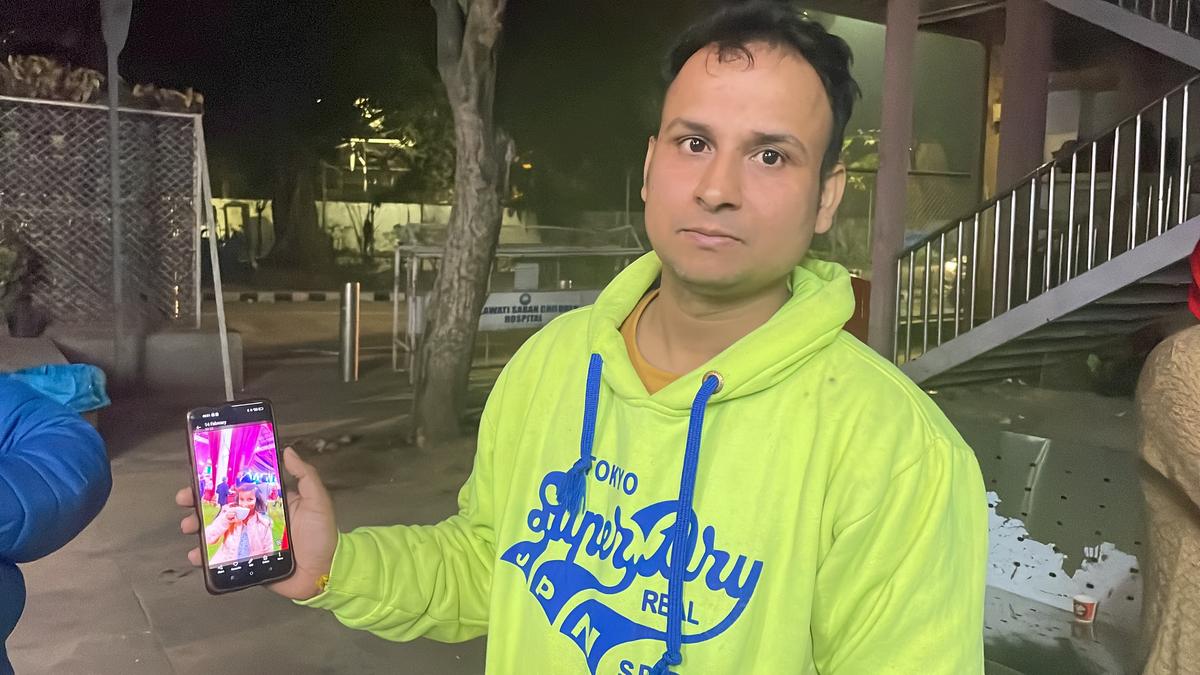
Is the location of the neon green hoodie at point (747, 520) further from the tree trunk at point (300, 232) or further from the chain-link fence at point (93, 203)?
the tree trunk at point (300, 232)

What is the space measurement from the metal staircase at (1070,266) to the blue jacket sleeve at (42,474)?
5.25m

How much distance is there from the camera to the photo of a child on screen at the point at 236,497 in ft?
4.39

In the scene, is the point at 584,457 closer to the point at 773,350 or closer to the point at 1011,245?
the point at 773,350

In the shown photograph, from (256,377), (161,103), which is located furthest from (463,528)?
(256,377)

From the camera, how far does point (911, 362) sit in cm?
Answer: 644

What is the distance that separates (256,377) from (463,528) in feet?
25.7

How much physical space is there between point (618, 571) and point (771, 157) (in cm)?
53

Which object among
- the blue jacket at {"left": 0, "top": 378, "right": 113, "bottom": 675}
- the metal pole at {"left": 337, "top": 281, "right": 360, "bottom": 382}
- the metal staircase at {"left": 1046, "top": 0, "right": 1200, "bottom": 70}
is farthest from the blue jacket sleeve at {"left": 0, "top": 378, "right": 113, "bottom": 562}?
the metal pole at {"left": 337, "top": 281, "right": 360, "bottom": 382}

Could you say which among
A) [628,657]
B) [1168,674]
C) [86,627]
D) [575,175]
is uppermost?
[575,175]

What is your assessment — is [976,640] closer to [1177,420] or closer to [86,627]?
[1177,420]

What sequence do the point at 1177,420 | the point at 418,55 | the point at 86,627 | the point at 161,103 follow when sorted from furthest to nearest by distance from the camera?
the point at 418,55
the point at 161,103
the point at 86,627
the point at 1177,420

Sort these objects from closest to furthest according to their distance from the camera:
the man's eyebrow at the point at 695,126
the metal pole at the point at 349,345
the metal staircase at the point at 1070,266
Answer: the man's eyebrow at the point at 695,126 → the metal staircase at the point at 1070,266 → the metal pole at the point at 349,345

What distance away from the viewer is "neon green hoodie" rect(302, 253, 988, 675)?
1.11m

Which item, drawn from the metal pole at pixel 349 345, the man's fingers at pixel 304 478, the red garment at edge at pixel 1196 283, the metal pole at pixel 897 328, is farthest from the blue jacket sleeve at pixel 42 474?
the metal pole at pixel 349 345
